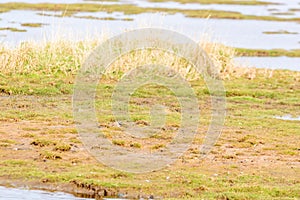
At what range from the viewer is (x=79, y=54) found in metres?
20.5

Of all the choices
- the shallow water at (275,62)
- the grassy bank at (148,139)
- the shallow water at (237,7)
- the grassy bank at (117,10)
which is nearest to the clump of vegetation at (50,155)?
the grassy bank at (148,139)

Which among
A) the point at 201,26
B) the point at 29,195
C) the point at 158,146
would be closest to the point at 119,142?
the point at 158,146

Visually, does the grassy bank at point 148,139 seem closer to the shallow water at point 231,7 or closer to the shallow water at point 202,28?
the shallow water at point 202,28

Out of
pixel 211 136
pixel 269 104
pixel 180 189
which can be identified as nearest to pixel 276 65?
pixel 269 104

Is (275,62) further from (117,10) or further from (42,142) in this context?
(117,10)

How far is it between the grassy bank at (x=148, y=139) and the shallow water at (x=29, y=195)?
13.5 inches

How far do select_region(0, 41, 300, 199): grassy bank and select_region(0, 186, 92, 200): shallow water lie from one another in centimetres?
34

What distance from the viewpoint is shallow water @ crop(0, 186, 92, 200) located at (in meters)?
9.75

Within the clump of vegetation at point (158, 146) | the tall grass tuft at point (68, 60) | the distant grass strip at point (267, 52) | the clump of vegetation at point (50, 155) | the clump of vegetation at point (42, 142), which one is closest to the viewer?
the clump of vegetation at point (50, 155)

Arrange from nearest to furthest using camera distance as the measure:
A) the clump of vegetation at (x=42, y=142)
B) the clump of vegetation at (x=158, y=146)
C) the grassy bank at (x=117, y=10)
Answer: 1. the clump of vegetation at (x=42, y=142)
2. the clump of vegetation at (x=158, y=146)
3. the grassy bank at (x=117, y=10)

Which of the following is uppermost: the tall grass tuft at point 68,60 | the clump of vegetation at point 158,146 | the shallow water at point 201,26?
the tall grass tuft at point 68,60

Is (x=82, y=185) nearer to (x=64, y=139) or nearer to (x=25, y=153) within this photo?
(x=25, y=153)

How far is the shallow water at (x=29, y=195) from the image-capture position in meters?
9.75

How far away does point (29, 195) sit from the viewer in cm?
991
